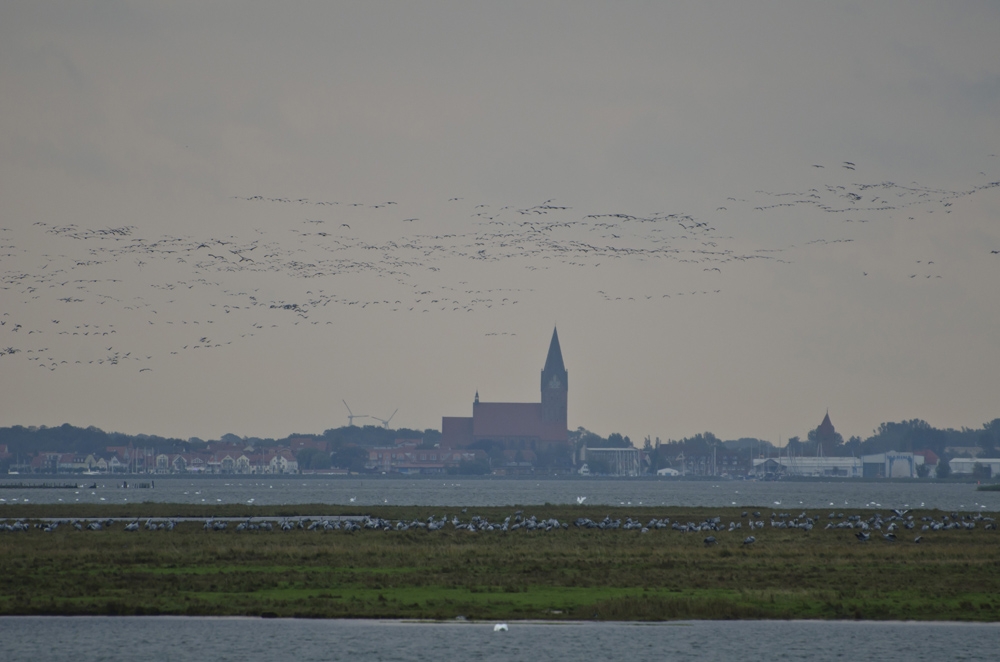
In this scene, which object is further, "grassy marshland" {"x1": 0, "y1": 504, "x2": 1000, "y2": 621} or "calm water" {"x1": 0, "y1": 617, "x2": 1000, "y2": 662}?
"grassy marshland" {"x1": 0, "y1": 504, "x2": 1000, "y2": 621}

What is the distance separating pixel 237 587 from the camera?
39.4 m

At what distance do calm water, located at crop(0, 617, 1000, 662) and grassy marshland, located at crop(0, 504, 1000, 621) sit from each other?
4.84ft

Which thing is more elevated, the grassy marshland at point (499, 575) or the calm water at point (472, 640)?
the grassy marshland at point (499, 575)

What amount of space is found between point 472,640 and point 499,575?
11.7 meters

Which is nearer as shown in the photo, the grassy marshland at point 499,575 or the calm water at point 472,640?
the calm water at point 472,640

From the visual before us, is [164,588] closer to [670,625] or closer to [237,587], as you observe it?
[237,587]

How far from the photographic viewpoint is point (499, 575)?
→ 4291cm

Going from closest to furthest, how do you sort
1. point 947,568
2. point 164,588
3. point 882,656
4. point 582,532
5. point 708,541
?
point 882,656 → point 164,588 → point 947,568 → point 708,541 → point 582,532

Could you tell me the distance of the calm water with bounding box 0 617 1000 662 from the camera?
94.8 ft

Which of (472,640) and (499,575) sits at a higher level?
(499,575)

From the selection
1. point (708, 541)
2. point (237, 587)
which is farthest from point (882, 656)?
point (708, 541)

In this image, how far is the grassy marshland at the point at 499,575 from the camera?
3562 centimetres

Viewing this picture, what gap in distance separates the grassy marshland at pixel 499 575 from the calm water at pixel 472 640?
1.48 metres

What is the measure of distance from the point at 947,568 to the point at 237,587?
2474 cm
